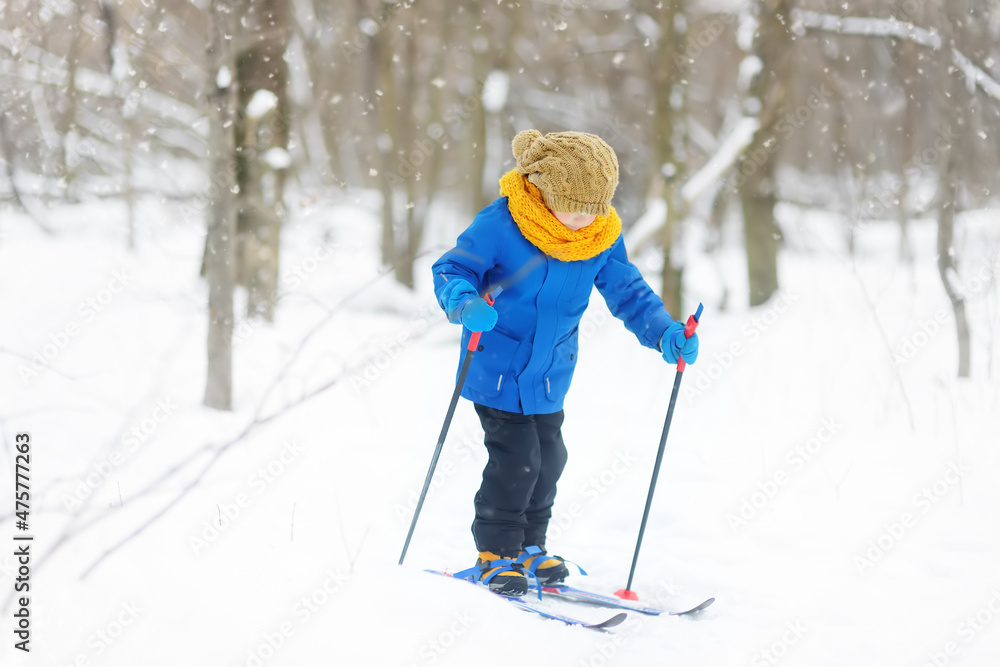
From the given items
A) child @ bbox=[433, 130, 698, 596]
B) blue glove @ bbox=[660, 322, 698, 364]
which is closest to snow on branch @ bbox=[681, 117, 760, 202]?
child @ bbox=[433, 130, 698, 596]

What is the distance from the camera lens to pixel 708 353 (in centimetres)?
733

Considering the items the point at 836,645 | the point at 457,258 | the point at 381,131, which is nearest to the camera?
the point at 836,645

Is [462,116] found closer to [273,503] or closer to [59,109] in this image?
[59,109]

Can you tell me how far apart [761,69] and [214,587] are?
749 cm

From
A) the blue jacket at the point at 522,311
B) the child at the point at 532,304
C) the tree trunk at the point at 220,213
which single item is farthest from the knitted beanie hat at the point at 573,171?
the tree trunk at the point at 220,213

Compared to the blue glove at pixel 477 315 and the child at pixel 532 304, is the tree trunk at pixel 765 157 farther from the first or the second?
the blue glove at pixel 477 315

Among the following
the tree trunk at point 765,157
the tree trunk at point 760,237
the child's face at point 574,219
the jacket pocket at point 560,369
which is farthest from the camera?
the tree trunk at point 760,237

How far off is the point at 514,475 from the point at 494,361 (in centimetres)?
46

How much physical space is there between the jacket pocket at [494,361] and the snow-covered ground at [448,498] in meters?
0.46

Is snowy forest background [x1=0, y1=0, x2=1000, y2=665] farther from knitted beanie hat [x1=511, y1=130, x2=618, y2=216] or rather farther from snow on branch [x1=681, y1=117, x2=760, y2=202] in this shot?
knitted beanie hat [x1=511, y1=130, x2=618, y2=216]

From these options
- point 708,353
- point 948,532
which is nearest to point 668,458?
point 948,532

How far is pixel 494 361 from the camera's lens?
2.93 metres

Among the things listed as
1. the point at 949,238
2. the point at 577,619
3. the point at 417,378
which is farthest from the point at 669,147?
the point at 577,619

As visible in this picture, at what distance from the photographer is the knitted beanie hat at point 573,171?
2.72m
